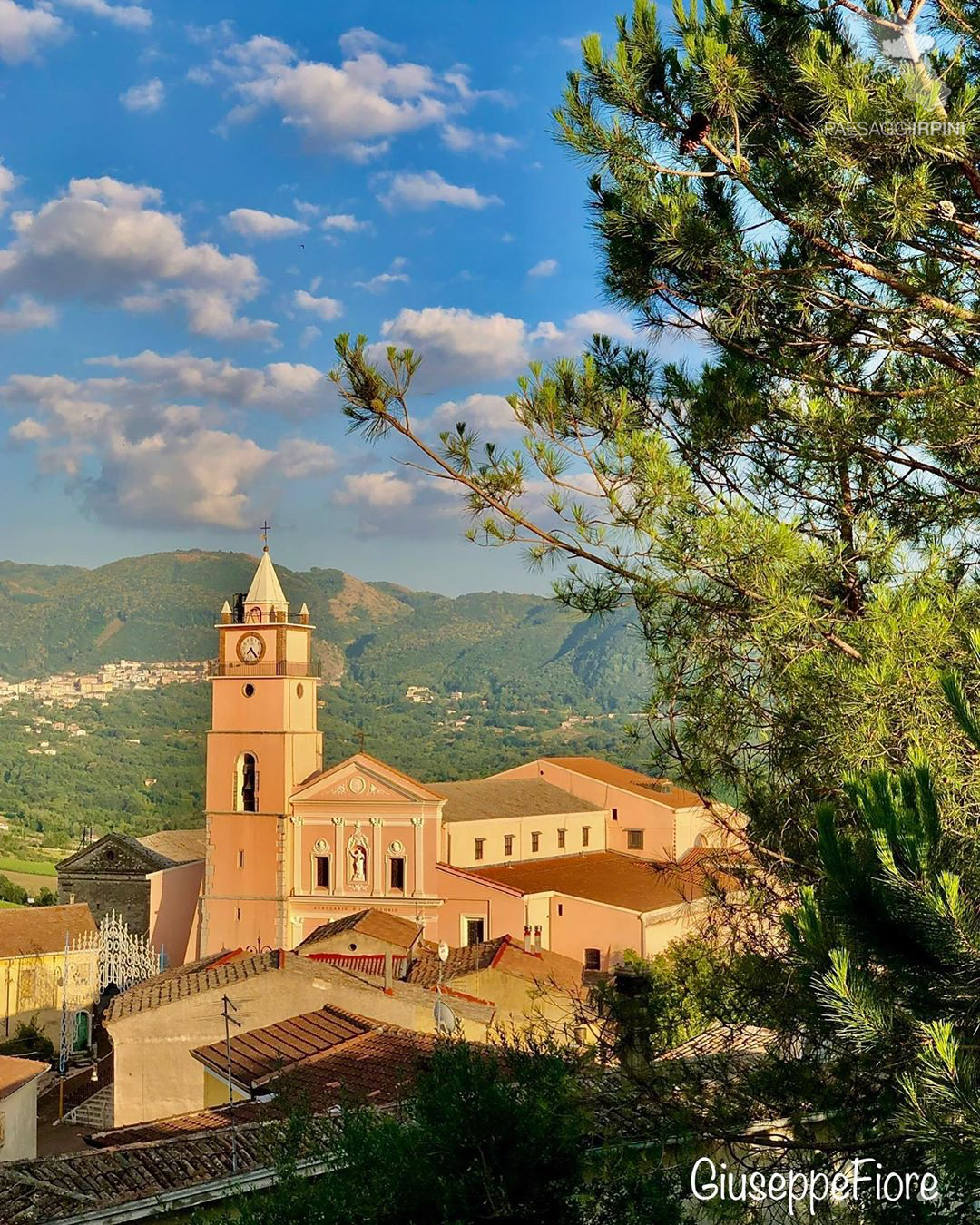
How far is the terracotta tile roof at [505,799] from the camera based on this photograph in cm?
3206

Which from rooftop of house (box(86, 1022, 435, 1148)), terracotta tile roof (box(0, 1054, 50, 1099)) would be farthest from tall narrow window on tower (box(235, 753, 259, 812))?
rooftop of house (box(86, 1022, 435, 1148))

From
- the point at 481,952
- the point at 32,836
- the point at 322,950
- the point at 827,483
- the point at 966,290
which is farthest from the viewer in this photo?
the point at 32,836

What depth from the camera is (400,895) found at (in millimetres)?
29031

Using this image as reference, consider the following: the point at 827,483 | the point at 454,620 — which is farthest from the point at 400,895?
the point at 454,620

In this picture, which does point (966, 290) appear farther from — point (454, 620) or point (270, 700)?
point (454, 620)

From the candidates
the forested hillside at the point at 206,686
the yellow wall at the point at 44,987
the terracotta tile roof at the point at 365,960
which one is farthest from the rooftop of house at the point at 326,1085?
the forested hillside at the point at 206,686

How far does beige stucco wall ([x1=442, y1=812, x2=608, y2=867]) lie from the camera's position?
31.1 meters

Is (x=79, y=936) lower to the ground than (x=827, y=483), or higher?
lower

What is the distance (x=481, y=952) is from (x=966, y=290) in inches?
588

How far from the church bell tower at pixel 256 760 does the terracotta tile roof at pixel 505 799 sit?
3.72 m

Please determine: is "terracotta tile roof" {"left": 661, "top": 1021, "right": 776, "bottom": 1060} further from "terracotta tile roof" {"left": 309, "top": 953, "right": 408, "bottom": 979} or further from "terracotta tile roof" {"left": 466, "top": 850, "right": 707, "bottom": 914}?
"terracotta tile roof" {"left": 466, "top": 850, "right": 707, "bottom": 914}

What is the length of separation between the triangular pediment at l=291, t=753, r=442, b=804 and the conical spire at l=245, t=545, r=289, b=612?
452cm

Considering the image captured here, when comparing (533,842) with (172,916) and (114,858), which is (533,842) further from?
(114,858)

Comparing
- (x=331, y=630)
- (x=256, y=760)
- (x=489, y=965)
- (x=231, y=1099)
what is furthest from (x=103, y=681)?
(x=231, y=1099)
